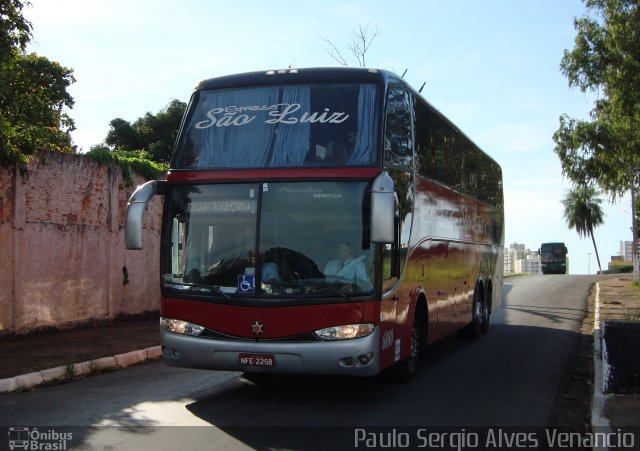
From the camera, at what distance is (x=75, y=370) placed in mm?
9141

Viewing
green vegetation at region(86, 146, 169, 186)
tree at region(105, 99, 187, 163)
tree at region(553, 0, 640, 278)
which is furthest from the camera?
tree at region(105, 99, 187, 163)

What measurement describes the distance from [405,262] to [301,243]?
1720 millimetres

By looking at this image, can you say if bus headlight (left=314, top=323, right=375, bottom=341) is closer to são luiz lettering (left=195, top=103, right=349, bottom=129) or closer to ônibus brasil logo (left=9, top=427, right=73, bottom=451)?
são luiz lettering (left=195, top=103, right=349, bottom=129)

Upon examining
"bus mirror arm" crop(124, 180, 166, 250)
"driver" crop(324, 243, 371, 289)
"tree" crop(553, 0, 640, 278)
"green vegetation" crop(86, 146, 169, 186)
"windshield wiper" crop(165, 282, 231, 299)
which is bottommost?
"windshield wiper" crop(165, 282, 231, 299)

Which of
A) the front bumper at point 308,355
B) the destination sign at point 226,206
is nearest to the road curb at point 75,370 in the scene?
the front bumper at point 308,355

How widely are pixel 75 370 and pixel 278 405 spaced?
11.5 feet

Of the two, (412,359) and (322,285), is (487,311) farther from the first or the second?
(322,285)

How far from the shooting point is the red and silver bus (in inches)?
261

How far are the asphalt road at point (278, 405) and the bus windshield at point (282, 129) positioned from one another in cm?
262

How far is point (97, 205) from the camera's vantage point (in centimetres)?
1373

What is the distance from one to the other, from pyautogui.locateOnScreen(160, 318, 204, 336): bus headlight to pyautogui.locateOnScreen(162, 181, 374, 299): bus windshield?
0.35 meters

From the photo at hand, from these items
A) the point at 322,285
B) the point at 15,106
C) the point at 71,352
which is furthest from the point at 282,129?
the point at 15,106

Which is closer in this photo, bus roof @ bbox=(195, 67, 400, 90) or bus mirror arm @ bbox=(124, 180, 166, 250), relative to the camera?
bus mirror arm @ bbox=(124, 180, 166, 250)

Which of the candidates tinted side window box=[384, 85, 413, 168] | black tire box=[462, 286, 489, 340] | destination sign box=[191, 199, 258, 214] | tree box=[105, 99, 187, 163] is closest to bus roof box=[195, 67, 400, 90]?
tinted side window box=[384, 85, 413, 168]
